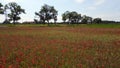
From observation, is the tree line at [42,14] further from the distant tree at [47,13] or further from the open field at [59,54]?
the open field at [59,54]

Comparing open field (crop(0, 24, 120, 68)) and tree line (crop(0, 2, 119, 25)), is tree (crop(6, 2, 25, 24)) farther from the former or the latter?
open field (crop(0, 24, 120, 68))

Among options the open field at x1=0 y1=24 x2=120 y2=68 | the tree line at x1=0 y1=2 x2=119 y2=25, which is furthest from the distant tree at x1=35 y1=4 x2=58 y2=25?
the open field at x1=0 y1=24 x2=120 y2=68

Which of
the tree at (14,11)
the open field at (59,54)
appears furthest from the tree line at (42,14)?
the open field at (59,54)

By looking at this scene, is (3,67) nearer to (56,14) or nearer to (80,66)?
(80,66)

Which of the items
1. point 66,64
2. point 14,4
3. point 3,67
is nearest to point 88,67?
point 66,64

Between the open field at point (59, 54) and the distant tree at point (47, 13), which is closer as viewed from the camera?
the open field at point (59, 54)

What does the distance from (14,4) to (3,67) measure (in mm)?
105222

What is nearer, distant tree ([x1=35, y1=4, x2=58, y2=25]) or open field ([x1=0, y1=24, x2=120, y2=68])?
open field ([x1=0, y1=24, x2=120, y2=68])

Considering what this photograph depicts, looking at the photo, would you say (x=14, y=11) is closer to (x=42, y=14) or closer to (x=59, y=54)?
(x=42, y=14)

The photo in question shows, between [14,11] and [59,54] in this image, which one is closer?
[59,54]

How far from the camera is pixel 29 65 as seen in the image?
8172 mm

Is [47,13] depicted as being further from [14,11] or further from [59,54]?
[59,54]

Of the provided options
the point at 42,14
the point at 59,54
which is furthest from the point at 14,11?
the point at 59,54

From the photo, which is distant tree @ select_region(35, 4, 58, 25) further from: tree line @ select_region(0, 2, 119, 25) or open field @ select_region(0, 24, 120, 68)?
open field @ select_region(0, 24, 120, 68)
